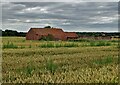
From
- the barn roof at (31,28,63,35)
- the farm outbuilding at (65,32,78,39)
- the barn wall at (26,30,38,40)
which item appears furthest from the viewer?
the farm outbuilding at (65,32,78,39)

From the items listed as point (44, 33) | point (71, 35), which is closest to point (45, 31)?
point (44, 33)

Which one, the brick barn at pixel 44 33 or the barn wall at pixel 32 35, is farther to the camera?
the barn wall at pixel 32 35

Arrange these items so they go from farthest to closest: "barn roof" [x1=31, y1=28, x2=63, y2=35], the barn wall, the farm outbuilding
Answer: the farm outbuilding → "barn roof" [x1=31, y1=28, x2=63, y2=35] → the barn wall

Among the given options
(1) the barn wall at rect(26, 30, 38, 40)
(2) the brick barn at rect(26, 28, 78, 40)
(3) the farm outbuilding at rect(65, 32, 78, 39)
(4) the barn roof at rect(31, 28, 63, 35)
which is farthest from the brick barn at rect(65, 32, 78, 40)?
(1) the barn wall at rect(26, 30, 38, 40)

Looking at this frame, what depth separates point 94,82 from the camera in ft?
23.5

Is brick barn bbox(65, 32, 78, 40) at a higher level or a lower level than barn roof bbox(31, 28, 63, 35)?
lower

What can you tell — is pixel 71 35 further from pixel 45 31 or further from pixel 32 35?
pixel 32 35

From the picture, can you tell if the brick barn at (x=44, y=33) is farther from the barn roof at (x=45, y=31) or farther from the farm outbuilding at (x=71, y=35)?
the farm outbuilding at (x=71, y=35)

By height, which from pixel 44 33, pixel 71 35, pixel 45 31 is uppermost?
pixel 45 31

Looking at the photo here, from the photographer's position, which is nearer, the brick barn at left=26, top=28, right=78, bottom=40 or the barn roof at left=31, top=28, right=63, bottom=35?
the brick barn at left=26, top=28, right=78, bottom=40

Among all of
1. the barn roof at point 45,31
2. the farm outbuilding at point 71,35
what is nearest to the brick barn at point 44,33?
the barn roof at point 45,31

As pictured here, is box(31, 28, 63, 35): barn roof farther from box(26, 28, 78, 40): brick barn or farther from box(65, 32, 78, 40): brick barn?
box(65, 32, 78, 40): brick barn

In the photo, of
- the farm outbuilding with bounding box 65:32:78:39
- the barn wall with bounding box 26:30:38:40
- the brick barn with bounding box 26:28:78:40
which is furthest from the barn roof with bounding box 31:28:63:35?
the farm outbuilding with bounding box 65:32:78:39

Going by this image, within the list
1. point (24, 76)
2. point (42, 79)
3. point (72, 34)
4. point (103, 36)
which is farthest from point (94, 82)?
point (72, 34)
